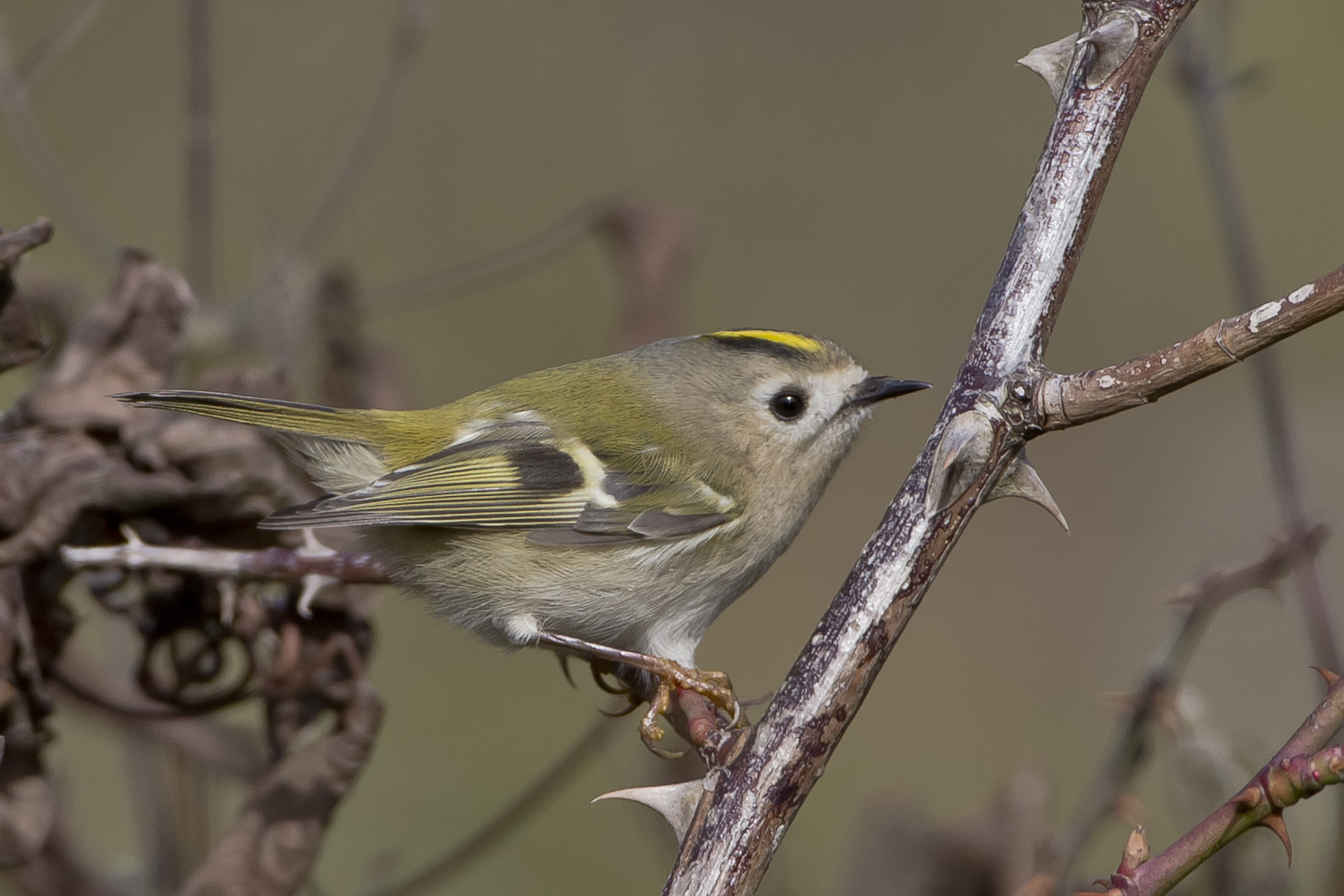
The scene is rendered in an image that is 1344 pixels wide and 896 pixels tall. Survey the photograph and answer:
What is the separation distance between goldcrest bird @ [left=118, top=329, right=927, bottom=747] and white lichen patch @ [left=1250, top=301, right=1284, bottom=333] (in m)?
1.07

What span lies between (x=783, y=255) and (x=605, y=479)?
3095 mm

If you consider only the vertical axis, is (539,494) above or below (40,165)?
below

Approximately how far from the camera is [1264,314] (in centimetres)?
102

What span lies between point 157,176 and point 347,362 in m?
2.88

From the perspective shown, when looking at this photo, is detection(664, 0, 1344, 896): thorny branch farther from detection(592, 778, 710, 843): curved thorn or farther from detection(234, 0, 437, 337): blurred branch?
detection(234, 0, 437, 337): blurred branch

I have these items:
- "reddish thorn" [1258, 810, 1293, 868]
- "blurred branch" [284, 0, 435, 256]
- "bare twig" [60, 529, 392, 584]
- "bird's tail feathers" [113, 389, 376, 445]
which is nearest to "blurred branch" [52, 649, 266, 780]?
"bare twig" [60, 529, 392, 584]

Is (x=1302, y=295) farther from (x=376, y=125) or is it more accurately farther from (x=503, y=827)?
(x=376, y=125)

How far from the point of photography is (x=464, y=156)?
205 inches

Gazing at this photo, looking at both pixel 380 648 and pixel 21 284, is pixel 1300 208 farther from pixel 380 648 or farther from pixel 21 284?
pixel 21 284

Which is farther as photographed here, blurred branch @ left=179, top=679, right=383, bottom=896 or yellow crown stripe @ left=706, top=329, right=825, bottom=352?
yellow crown stripe @ left=706, top=329, right=825, bottom=352

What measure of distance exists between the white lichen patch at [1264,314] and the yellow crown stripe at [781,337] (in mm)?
1330

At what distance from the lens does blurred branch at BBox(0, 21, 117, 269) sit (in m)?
2.56

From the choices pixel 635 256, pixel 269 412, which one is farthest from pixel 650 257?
pixel 269 412

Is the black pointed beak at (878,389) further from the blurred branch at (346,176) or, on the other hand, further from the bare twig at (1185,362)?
the blurred branch at (346,176)
